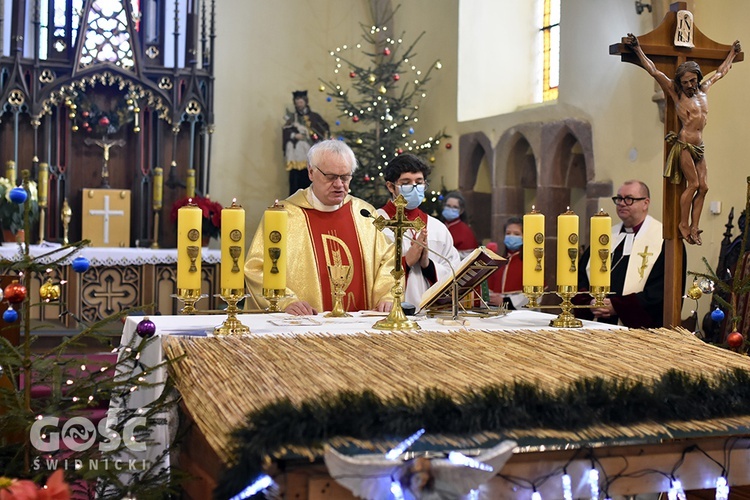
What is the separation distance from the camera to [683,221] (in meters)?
4.45

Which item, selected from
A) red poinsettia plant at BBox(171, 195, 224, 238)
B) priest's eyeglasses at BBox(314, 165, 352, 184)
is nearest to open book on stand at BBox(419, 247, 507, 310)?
priest's eyeglasses at BBox(314, 165, 352, 184)

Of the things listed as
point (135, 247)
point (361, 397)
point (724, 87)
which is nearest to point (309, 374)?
point (361, 397)

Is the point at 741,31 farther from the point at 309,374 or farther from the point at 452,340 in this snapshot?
the point at 309,374

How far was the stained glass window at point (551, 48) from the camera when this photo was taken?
10.5 meters

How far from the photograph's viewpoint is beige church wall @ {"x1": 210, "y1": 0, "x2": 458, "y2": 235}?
39.1ft

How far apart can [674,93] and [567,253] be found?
119 centimetres

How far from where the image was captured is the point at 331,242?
4914 mm

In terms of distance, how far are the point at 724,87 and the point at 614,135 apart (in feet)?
4.66

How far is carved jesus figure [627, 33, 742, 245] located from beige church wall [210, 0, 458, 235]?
7142 millimetres

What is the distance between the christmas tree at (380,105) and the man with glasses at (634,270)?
4.91m

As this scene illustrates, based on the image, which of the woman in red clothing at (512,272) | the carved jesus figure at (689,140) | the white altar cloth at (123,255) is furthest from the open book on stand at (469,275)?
the white altar cloth at (123,255)

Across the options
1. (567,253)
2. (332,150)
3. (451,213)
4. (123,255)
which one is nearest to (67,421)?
(567,253)

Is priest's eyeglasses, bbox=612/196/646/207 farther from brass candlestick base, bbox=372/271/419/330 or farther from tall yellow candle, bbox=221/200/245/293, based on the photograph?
tall yellow candle, bbox=221/200/245/293

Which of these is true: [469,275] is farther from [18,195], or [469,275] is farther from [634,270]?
[634,270]
